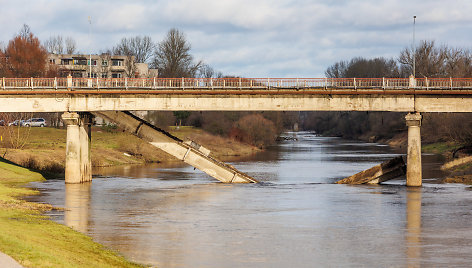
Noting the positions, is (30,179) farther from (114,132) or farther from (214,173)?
(114,132)

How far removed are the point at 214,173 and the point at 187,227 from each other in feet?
89.7

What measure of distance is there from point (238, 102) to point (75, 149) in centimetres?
1570

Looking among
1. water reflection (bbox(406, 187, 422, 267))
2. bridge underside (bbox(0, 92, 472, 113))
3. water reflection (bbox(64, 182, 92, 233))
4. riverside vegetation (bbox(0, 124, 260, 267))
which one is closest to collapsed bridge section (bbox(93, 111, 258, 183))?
bridge underside (bbox(0, 92, 472, 113))

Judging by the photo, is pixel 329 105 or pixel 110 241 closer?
pixel 110 241

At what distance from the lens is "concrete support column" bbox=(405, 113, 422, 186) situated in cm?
6141

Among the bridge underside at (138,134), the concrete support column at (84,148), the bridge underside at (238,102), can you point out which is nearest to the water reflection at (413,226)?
the bridge underside at (238,102)

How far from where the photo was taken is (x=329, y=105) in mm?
63250

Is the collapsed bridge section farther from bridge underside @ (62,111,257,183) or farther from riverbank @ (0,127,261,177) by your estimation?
riverbank @ (0,127,261,177)

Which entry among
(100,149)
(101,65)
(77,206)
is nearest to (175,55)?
(101,65)

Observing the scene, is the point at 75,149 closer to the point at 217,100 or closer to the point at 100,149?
the point at 217,100

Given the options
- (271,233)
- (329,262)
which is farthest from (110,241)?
(329,262)

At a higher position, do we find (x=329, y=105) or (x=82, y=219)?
(x=329, y=105)

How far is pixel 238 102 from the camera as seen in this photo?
63812mm

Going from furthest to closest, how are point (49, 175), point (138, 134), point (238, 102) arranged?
point (49, 175) < point (138, 134) < point (238, 102)
